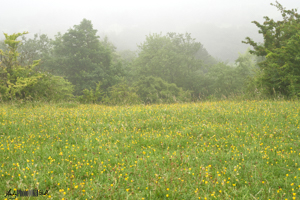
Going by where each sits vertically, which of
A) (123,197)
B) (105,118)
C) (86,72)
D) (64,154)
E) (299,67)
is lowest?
(123,197)

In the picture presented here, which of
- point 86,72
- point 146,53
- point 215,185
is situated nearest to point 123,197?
point 215,185

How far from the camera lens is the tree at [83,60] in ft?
91.8

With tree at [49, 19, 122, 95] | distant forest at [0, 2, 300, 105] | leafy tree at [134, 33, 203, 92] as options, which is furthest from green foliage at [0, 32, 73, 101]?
leafy tree at [134, 33, 203, 92]

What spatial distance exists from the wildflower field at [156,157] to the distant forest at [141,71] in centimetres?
376

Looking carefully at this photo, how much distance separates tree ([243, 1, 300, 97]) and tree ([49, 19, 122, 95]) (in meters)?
20.1

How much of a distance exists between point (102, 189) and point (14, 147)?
2.84m

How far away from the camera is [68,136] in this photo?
19.0ft

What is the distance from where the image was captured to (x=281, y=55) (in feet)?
38.3

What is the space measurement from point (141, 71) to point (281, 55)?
29.3 m

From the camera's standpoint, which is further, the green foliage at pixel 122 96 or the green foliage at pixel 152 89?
the green foliage at pixel 152 89

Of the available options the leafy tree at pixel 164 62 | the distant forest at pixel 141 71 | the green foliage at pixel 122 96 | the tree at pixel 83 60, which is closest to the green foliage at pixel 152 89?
the distant forest at pixel 141 71

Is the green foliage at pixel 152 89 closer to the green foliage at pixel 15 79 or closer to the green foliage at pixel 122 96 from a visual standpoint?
the green foliage at pixel 122 96

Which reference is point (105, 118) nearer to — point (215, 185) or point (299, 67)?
point (215, 185)

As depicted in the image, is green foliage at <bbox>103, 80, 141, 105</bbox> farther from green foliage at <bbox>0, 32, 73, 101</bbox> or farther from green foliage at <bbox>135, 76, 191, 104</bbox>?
green foliage at <bbox>0, 32, 73, 101</bbox>
